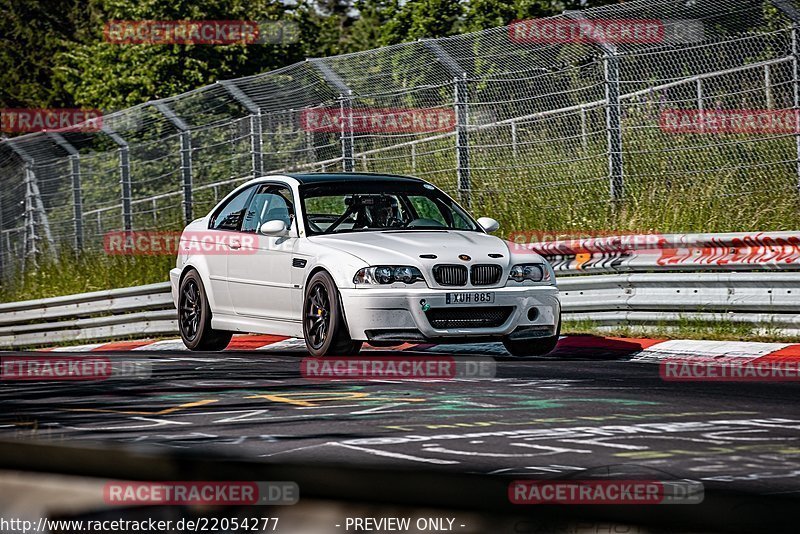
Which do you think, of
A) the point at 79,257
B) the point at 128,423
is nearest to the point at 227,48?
the point at 79,257

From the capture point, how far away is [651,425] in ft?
22.3

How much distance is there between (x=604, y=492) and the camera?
8.91 ft

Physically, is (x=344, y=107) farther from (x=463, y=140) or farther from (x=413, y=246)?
(x=413, y=246)

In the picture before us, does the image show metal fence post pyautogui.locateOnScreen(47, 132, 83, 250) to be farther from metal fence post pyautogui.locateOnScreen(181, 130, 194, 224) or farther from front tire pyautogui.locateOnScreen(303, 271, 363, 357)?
front tire pyautogui.locateOnScreen(303, 271, 363, 357)

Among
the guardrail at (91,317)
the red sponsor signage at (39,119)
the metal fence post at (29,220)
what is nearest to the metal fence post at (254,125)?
the guardrail at (91,317)

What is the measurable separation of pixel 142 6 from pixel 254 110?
749 inches

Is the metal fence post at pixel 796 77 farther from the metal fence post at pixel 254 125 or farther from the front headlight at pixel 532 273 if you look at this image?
the metal fence post at pixel 254 125

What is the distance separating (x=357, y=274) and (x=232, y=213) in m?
2.75

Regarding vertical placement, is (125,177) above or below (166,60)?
below

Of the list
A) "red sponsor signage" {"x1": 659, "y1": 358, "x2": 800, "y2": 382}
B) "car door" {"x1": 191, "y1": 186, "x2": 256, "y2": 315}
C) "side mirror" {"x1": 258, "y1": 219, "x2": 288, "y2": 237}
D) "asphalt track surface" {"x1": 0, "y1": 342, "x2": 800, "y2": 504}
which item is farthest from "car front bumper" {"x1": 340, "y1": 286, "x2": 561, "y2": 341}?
"car door" {"x1": 191, "y1": 186, "x2": 256, "y2": 315}

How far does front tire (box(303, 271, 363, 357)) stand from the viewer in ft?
34.4

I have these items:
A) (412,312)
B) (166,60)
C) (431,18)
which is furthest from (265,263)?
(166,60)

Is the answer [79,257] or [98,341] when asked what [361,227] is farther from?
[79,257]

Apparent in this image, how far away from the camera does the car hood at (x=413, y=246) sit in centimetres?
1056
